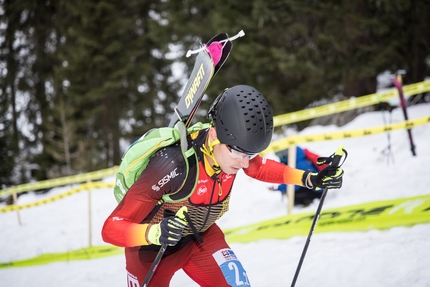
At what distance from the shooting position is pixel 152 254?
2.61 meters

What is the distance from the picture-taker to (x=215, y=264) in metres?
2.63

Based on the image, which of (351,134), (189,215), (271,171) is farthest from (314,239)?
(189,215)

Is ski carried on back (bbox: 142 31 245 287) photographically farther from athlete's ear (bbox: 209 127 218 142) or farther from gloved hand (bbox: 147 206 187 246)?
gloved hand (bbox: 147 206 187 246)

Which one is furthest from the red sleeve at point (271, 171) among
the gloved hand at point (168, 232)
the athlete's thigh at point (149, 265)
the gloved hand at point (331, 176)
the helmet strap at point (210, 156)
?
the gloved hand at point (168, 232)

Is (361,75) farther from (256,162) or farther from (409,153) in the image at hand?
(256,162)

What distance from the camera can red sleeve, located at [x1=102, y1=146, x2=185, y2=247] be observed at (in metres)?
2.03

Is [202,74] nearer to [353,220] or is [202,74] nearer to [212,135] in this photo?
[212,135]

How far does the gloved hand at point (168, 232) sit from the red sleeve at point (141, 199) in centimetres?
5

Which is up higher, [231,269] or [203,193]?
[203,193]

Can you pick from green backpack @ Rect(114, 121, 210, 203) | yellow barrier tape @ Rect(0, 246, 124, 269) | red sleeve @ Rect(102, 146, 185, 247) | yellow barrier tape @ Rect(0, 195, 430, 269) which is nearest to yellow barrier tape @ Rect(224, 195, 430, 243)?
yellow barrier tape @ Rect(0, 195, 430, 269)

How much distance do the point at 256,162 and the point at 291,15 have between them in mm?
11579

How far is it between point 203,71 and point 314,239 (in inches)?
114

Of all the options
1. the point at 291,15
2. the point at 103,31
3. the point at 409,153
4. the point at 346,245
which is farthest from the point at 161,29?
the point at 346,245

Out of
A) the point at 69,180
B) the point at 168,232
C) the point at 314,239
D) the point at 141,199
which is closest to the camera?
the point at 168,232
